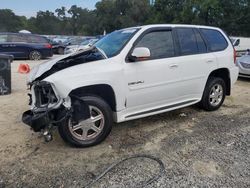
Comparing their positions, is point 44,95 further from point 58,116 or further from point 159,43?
point 159,43

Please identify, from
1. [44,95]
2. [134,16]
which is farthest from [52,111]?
Answer: [134,16]

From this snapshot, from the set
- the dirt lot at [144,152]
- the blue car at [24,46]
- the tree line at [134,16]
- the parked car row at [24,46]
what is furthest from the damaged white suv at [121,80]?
the tree line at [134,16]

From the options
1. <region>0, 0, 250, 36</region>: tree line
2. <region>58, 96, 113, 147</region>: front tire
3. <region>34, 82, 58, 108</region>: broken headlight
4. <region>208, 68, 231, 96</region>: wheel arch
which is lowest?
<region>58, 96, 113, 147</region>: front tire

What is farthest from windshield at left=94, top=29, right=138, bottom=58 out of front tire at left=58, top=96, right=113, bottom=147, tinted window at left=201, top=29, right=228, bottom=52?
tinted window at left=201, top=29, right=228, bottom=52

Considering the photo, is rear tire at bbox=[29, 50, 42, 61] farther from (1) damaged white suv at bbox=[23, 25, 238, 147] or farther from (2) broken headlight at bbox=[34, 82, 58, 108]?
(2) broken headlight at bbox=[34, 82, 58, 108]

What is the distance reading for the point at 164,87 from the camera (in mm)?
4867

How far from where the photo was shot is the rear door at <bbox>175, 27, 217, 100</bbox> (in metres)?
5.16

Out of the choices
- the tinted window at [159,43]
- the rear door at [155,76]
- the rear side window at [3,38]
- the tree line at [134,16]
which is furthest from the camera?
the tree line at [134,16]

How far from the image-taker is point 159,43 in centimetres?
490

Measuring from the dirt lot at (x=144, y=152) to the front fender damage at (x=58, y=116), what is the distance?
414 millimetres

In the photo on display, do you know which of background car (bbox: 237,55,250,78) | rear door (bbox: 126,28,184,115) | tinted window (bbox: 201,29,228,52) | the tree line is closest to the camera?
rear door (bbox: 126,28,184,115)

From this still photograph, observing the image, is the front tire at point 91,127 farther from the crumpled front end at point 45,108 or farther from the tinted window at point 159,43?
the tinted window at point 159,43

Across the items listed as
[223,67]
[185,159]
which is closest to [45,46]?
[223,67]

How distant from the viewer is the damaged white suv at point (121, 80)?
3930 millimetres
